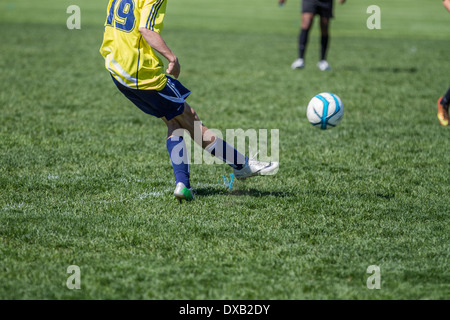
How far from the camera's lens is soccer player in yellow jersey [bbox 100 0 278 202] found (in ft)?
14.2

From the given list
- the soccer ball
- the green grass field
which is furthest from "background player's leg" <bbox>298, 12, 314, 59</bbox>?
the soccer ball

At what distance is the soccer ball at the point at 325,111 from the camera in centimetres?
511

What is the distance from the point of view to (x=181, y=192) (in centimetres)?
466

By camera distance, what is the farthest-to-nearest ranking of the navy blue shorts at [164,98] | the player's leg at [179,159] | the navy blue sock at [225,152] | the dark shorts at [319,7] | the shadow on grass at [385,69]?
the shadow on grass at [385,69]
the dark shorts at [319,7]
the navy blue sock at [225,152]
the player's leg at [179,159]
the navy blue shorts at [164,98]

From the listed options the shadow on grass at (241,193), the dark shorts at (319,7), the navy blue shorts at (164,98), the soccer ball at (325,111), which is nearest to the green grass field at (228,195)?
the shadow on grass at (241,193)

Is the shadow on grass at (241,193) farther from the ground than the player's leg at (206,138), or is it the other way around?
the player's leg at (206,138)

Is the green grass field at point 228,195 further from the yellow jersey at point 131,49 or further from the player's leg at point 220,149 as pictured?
the yellow jersey at point 131,49

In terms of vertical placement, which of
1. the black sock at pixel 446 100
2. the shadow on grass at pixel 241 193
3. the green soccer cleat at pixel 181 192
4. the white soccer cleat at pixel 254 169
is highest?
the black sock at pixel 446 100

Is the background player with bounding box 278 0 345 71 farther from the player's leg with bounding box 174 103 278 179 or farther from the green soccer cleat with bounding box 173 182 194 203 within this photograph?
the green soccer cleat with bounding box 173 182 194 203

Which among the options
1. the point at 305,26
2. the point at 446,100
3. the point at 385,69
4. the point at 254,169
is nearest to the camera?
the point at 254,169

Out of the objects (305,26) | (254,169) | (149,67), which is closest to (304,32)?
(305,26)

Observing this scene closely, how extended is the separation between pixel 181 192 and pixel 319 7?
26.0ft

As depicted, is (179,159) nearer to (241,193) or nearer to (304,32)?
(241,193)

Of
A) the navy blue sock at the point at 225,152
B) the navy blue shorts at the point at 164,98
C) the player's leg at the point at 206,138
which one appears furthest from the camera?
the navy blue sock at the point at 225,152
